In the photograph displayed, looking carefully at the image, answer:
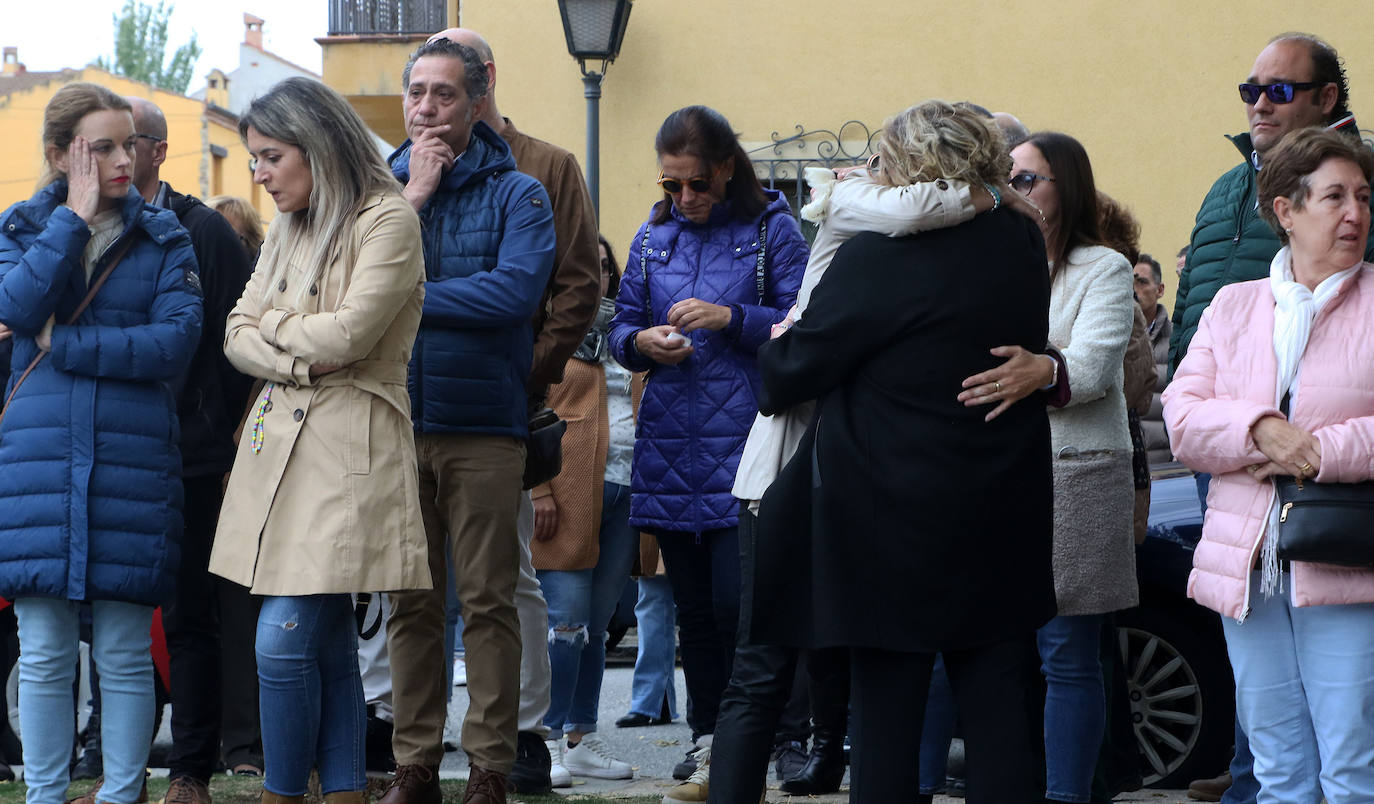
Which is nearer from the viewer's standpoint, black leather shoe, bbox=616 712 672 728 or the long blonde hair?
the long blonde hair

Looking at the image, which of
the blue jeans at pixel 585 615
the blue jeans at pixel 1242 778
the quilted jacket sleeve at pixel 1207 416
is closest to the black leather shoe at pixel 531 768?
the blue jeans at pixel 585 615

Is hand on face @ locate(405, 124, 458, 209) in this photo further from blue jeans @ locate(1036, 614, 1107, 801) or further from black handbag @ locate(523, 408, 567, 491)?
blue jeans @ locate(1036, 614, 1107, 801)

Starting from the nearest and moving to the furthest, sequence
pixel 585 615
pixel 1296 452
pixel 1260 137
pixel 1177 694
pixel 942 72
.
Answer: pixel 1296 452 < pixel 1260 137 < pixel 1177 694 < pixel 585 615 < pixel 942 72

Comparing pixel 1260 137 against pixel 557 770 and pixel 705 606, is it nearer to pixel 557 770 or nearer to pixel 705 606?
pixel 705 606

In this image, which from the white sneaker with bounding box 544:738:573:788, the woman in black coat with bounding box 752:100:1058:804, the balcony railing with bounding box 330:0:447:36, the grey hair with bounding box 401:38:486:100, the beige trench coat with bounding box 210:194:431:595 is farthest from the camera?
the balcony railing with bounding box 330:0:447:36

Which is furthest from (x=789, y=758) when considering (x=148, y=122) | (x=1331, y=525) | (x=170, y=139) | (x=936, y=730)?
(x=170, y=139)

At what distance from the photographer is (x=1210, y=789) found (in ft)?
17.5

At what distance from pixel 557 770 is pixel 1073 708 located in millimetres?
1958

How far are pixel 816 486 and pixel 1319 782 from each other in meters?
1.45

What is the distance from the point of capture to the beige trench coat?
397 centimetres

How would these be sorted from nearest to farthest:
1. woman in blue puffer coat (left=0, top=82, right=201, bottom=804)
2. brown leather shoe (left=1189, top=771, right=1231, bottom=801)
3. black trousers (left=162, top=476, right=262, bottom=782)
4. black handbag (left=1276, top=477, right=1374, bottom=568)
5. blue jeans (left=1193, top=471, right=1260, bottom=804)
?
black handbag (left=1276, top=477, right=1374, bottom=568), woman in blue puffer coat (left=0, top=82, right=201, bottom=804), blue jeans (left=1193, top=471, right=1260, bottom=804), black trousers (left=162, top=476, right=262, bottom=782), brown leather shoe (left=1189, top=771, right=1231, bottom=801)

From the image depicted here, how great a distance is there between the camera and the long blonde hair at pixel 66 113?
15.2ft

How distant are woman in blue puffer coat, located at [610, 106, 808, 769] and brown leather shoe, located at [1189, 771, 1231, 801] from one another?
1.65m

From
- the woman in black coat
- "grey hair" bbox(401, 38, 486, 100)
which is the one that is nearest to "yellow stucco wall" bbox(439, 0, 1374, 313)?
"grey hair" bbox(401, 38, 486, 100)
